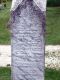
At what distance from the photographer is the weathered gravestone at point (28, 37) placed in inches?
324

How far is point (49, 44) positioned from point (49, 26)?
492 centimetres

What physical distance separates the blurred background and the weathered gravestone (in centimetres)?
295

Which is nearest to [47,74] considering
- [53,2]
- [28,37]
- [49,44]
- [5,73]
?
[5,73]

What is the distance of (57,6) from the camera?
1132 inches

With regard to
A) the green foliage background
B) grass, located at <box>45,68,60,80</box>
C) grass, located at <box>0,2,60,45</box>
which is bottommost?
grass, located at <box>45,68,60,80</box>

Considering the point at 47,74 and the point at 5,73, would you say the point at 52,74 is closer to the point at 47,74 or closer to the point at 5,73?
the point at 47,74

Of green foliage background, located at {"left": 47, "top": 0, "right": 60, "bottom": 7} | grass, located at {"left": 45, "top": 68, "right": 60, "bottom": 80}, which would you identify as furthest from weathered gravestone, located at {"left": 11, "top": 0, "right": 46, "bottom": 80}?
green foliage background, located at {"left": 47, "top": 0, "right": 60, "bottom": 7}

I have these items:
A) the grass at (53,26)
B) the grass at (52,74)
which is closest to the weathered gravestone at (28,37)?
the grass at (52,74)

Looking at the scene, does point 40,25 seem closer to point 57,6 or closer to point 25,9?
point 25,9

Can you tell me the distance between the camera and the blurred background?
12.2 metres

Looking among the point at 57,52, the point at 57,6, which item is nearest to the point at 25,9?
the point at 57,52

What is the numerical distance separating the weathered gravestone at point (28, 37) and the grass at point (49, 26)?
8.93 metres

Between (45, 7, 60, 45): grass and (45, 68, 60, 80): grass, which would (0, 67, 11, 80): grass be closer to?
(45, 68, 60, 80): grass

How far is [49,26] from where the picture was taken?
22062mm
